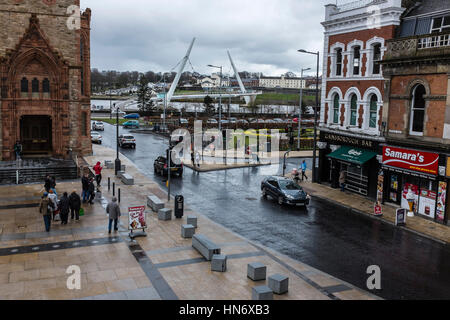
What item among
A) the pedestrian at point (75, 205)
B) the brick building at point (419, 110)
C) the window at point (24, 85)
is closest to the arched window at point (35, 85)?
the window at point (24, 85)

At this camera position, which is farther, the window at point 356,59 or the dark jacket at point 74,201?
the window at point 356,59

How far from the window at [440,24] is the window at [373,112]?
16.5ft

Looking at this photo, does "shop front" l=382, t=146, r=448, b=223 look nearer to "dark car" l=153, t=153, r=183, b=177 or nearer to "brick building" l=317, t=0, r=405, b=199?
"brick building" l=317, t=0, r=405, b=199

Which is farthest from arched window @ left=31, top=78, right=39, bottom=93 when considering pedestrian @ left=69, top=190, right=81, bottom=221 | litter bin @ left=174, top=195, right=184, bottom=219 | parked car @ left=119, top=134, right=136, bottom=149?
litter bin @ left=174, top=195, right=184, bottom=219

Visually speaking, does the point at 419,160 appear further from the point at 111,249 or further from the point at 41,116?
the point at 41,116

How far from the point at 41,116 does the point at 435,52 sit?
29885mm

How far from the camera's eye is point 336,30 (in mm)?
29016

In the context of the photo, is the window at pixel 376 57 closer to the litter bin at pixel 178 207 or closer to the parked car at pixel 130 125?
the litter bin at pixel 178 207

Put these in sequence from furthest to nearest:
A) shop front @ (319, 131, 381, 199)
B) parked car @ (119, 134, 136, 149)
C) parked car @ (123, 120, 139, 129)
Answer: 1. parked car @ (123, 120, 139, 129)
2. parked car @ (119, 134, 136, 149)
3. shop front @ (319, 131, 381, 199)

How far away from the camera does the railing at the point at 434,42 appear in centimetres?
2088

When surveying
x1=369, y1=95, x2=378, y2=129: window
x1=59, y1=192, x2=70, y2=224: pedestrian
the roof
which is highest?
the roof

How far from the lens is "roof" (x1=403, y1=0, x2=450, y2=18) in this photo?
23153mm

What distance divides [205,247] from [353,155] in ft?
48.8
